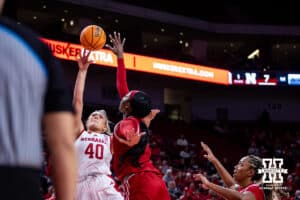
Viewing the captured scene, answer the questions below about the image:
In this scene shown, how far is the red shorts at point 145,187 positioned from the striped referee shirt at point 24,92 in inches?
125

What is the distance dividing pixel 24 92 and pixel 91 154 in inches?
152

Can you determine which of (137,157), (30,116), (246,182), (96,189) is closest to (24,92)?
(30,116)

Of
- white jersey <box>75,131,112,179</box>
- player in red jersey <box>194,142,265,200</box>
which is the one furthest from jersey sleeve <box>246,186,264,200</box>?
white jersey <box>75,131,112,179</box>

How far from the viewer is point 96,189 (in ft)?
17.7

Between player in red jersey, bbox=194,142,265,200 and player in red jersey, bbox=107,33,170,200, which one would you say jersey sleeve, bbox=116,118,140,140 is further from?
player in red jersey, bbox=194,142,265,200

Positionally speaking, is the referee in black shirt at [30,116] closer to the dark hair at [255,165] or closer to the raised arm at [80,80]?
the raised arm at [80,80]

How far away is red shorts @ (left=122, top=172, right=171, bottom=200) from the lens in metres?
4.82

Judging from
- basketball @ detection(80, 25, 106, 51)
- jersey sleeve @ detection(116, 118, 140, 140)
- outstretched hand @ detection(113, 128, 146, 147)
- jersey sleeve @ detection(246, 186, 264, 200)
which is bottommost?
jersey sleeve @ detection(246, 186, 264, 200)

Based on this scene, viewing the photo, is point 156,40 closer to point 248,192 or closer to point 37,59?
point 248,192

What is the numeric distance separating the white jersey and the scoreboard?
22.3 metres

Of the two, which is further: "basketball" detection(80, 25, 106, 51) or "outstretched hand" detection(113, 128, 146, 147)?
"basketball" detection(80, 25, 106, 51)

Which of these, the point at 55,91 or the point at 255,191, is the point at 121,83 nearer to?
the point at 255,191

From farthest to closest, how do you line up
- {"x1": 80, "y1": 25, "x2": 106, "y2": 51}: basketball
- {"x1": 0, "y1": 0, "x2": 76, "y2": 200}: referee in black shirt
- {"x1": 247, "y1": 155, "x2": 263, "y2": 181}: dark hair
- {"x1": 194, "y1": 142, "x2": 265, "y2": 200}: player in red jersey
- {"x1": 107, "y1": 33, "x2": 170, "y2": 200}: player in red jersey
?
{"x1": 80, "y1": 25, "x2": 106, "y2": 51}: basketball < {"x1": 247, "y1": 155, "x2": 263, "y2": 181}: dark hair < {"x1": 194, "y1": 142, "x2": 265, "y2": 200}: player in red jersey < {"x1": 107, "y1": 33, "x2": 170, "y2": 200}: player in red jersey < {"x1": 0, "y1": 0, "x2": 76, "y2": 200}: referee in black shirt

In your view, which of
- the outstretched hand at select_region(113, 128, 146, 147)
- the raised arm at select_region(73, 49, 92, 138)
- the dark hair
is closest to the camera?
the raised arm at select_region(73, 49, 92, 138)
